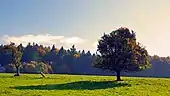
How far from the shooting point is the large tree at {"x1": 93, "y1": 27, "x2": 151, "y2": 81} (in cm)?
7525

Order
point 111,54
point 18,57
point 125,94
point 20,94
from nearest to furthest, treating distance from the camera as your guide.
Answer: point 20,94
point 125,94
point 111,54
point 18,57

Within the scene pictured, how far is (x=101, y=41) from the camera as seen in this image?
7825 centimetres

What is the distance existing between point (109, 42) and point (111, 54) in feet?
8.48

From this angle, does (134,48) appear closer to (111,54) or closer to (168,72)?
(111,54)

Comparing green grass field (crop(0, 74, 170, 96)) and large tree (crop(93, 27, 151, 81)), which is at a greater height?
large tree (crop(93, 27, 151, 81))

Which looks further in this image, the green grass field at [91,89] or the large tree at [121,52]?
the large tree at [121,52]

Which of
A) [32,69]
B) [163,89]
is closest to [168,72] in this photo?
[32,69]

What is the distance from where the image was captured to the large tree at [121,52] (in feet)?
247

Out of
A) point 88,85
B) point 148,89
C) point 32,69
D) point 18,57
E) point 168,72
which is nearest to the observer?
point 148,89

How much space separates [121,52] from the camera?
7538 centimetres

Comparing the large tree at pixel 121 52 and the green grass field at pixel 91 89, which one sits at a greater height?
the large tree at pixel 121 52

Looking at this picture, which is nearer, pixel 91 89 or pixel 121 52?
pixel 91 89

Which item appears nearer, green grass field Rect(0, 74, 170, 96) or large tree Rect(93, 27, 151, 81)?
green grass field Rect(0, 74, 170, 96)

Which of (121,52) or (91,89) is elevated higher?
(121,52)
